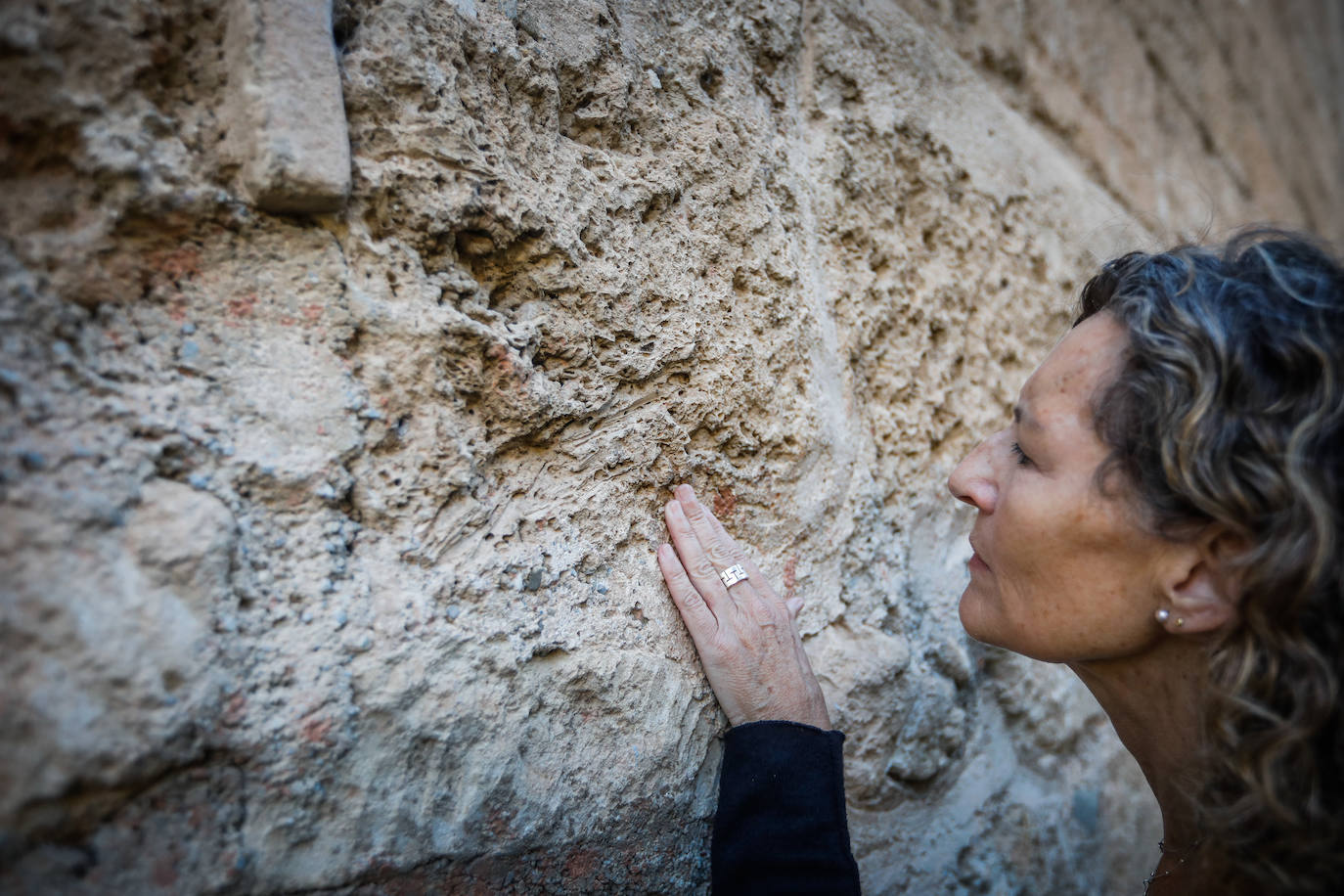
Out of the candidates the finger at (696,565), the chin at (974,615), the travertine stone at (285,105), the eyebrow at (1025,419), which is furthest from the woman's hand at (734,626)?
the travertine stone at (285,105)

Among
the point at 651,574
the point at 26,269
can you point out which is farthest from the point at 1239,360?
the point at 26,269

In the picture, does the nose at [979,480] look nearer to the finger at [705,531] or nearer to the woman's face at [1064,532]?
the woman's face at [1064,532]

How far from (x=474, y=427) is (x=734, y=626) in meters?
0.36

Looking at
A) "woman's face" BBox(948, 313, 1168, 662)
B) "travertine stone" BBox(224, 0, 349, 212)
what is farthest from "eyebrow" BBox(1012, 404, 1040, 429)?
Answer: "travertine stone" BBox(224, 0, 349, 212)

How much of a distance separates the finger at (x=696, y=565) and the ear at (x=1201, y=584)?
444 mm

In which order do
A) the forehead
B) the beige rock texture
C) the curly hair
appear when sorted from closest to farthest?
the beige rock texture → the curly hair → the forehead

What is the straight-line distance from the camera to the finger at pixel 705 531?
828 millimetres

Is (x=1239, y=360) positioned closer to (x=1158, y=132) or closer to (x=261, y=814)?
(x=261, y=814)

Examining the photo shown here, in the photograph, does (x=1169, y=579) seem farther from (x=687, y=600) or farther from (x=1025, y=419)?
(x=687, y=600)

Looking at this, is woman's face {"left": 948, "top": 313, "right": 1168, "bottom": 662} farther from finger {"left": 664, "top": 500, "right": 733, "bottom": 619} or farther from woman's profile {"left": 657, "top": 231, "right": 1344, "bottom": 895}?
finger {"left": 664, "top": 500, "right": 733, "bottom": 619}

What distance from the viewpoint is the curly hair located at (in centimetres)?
62

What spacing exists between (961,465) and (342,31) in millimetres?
779

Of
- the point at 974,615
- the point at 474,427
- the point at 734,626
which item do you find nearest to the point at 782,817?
the point at 734,626

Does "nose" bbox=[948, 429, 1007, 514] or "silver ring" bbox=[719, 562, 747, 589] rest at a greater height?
"nose" bbox=[948, 429, 1007, 514]
